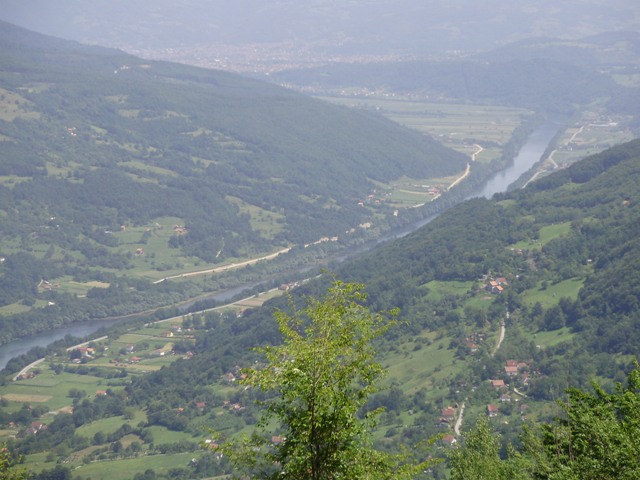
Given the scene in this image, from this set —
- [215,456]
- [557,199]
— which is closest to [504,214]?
[557,199]

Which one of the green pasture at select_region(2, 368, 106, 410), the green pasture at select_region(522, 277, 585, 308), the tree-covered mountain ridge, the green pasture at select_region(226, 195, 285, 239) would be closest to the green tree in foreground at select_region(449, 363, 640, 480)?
the tree-covered mountain ridge

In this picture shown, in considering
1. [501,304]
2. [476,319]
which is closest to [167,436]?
[476,319]

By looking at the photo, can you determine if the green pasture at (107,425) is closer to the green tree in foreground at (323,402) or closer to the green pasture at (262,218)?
the green tree in foreground at (323,402)

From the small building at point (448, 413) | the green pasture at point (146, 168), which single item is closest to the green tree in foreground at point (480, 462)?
the small building at point (448, 413)

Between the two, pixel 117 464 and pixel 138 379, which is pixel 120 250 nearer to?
pixel 138 379

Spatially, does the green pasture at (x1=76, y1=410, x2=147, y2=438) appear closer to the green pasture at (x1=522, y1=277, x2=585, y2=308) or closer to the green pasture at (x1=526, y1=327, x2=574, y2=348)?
the green pasture at (x1=526, y1=327, x2=574, y2=348)

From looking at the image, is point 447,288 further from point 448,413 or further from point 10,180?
point 10,180
